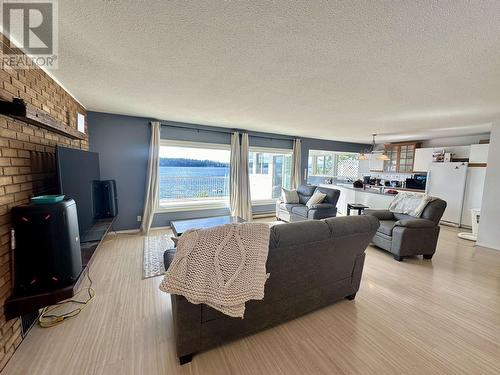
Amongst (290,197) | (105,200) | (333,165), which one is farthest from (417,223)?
(333,165)

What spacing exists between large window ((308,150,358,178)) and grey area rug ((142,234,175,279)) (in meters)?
5.90

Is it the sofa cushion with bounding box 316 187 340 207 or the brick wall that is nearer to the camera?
the brick wall

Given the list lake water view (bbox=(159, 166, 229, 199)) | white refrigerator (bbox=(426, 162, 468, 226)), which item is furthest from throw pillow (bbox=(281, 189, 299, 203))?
white refrigerator (bbox=(426, 162, 468, 226))

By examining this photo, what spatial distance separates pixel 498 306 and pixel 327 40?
3.05m

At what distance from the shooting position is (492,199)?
3561 mm

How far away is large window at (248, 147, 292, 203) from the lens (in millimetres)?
5691

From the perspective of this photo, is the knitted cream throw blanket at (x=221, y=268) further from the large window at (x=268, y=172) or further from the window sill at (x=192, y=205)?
the large window at (x=268, y=172)

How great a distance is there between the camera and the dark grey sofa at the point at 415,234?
306 centimetres

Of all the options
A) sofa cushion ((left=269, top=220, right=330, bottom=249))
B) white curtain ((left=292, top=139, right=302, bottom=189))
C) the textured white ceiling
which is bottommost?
sofa cushion ((left=269, top=220, right=330, bottom=249))

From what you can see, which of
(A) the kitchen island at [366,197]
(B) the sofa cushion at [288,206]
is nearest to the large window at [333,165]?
(A) the kitchen island at [366,197]

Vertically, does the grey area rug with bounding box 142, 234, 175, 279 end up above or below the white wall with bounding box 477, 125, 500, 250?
below

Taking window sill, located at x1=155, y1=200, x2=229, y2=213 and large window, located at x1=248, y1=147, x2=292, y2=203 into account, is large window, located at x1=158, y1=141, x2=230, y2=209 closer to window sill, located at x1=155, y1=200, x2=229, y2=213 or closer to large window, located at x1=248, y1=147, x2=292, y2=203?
window sill, located at x1=155, y1=200, x2=229, y2=213

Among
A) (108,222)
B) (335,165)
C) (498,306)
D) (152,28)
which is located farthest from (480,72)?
(335,165)

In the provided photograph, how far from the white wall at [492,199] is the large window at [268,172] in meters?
3.86
